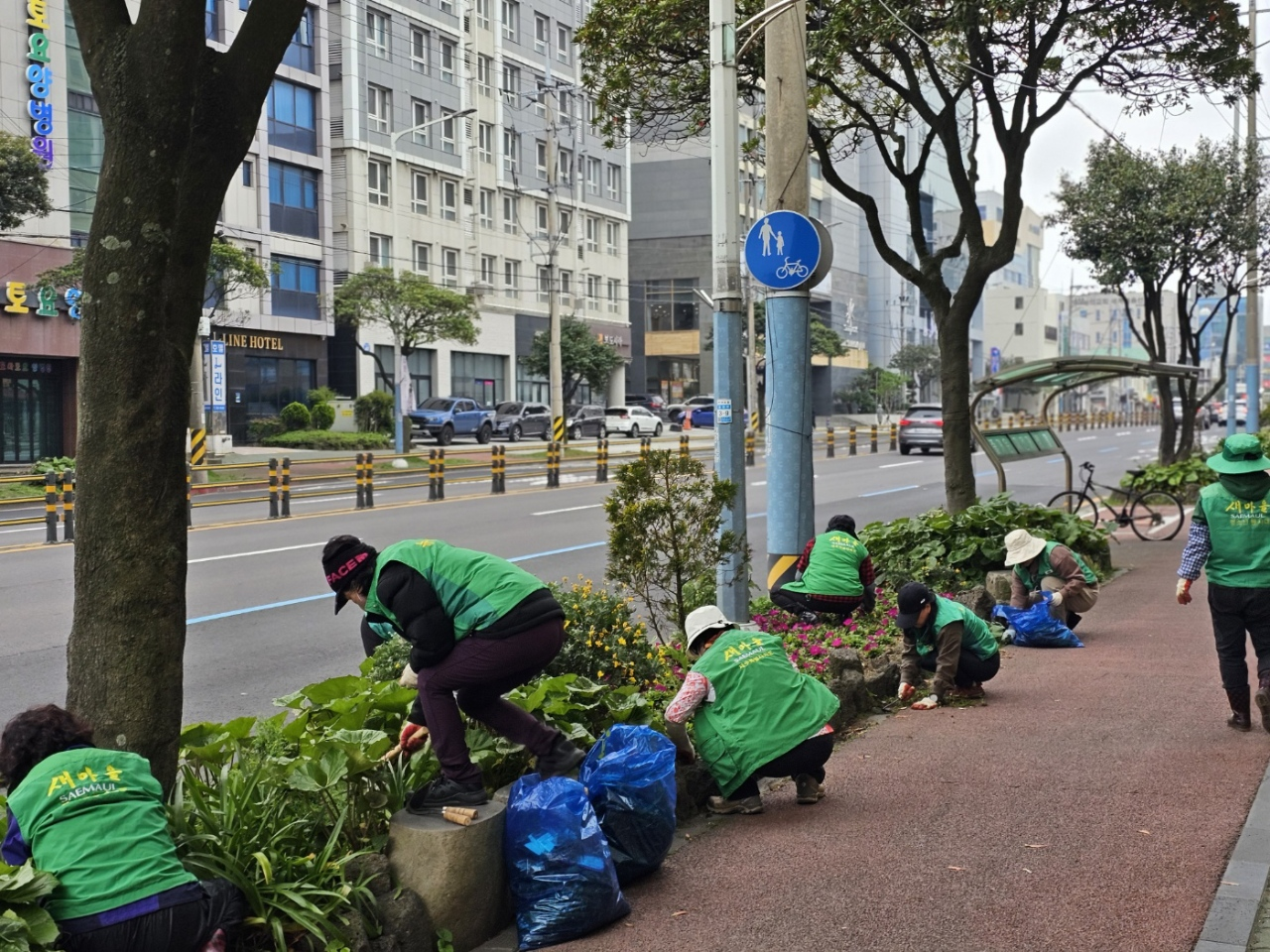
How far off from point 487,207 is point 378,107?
817 centimetres

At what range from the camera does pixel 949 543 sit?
1220cm

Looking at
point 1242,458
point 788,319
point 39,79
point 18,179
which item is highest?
point 39,79

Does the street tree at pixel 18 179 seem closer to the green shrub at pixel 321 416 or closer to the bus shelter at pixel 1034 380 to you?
the green shrub at pixel 321 416

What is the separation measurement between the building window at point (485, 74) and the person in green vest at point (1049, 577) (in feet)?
161

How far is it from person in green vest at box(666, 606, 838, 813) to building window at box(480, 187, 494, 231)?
173 feet

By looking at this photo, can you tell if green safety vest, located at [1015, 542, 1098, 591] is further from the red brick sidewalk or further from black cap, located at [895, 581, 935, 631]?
black cap, located at [895, 581, 935, 631]

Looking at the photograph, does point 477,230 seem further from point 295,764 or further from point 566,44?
point 295,764

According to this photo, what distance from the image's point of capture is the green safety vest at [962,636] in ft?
26.6

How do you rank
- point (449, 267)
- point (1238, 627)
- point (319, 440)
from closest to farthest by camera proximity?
point (1238, 627) < point (319, 440) < point (449, 267)

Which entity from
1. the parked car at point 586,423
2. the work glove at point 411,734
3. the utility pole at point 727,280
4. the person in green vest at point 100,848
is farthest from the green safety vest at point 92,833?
the parked car at point 586,423

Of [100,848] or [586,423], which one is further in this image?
[586,423]

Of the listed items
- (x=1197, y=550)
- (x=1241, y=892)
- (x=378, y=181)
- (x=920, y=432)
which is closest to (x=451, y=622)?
(x=1241, y=892)

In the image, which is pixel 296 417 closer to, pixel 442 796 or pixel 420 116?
pixel 420 116

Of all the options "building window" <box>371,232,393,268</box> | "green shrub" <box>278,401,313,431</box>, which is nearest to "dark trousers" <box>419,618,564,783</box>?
"green shrub" <box>278,401,313,431</box>
